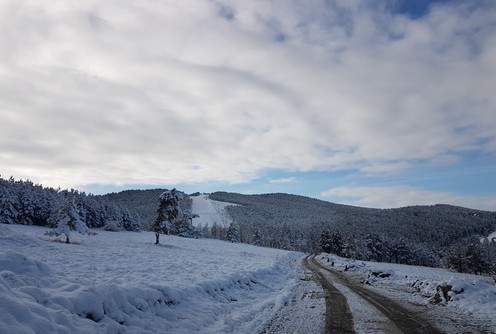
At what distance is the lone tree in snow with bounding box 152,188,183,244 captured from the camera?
57719 millimetres

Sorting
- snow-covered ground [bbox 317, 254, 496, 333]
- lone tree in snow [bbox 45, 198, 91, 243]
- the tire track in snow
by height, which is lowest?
the tire track in snow

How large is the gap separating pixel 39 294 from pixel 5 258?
3.58 meters

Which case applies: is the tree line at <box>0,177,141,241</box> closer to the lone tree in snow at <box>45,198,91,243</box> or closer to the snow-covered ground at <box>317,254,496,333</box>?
the lone tree in snow at <box>45,198,91,243</box>

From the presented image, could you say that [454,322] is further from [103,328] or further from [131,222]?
[131,222]

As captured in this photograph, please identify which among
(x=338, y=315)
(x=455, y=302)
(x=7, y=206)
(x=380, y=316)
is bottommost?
(x=338, y=315)

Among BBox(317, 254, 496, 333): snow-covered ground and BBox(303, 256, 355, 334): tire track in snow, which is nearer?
BBox(303, 256, 355, 334): tire track in snow

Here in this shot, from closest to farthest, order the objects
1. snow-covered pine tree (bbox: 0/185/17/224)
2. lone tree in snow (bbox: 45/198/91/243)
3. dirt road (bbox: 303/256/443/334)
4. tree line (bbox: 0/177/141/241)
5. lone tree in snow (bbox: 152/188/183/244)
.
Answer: dirt road (bbox: 303/256/443/334) → lone tree in snow (bbox: 45/198/91/243) → tree line (bbox: 0/177/141/241) → lone tree in snow (bbox: 152/188/183/244) → snow-covered pine tree (bbox: 0/185/17/224)

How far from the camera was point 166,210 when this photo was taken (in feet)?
190

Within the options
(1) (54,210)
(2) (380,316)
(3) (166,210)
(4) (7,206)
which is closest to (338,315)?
(2) (380,316)

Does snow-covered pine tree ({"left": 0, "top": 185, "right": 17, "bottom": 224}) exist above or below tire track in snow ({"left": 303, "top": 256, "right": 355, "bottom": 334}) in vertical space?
above

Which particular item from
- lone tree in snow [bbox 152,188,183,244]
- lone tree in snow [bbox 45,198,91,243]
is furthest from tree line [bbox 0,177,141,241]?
lone tree in snow [bbox 152,188,183,244]

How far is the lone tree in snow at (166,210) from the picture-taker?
189 feet

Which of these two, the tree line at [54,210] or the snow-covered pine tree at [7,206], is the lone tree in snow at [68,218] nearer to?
the tree line at [54,210]

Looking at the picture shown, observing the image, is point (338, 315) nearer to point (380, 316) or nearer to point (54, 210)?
point (380, 316)
